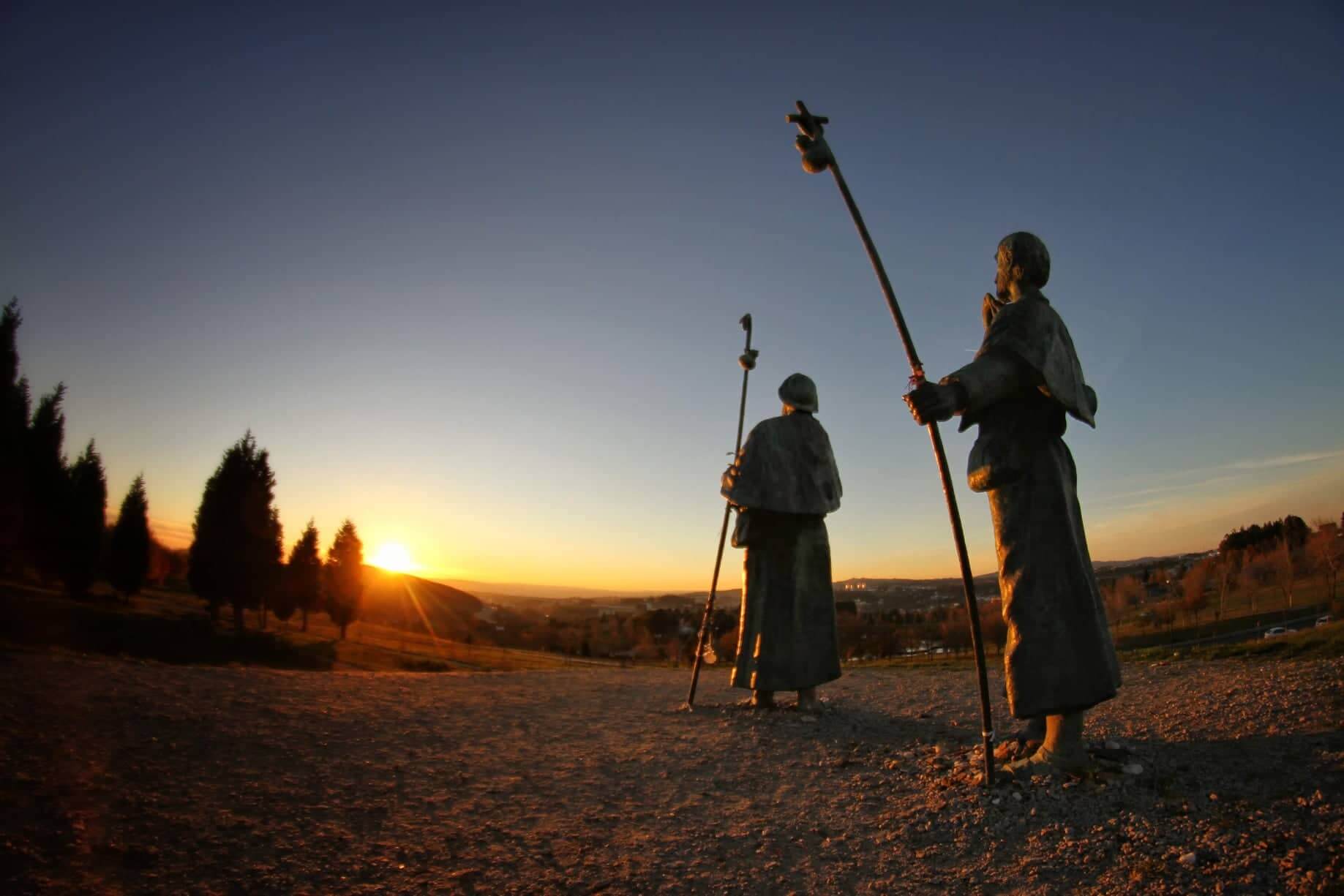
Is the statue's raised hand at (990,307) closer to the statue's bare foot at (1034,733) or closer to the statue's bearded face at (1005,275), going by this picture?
the statue's bearded face at (1005,275)

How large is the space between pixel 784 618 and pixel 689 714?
2.05 metres

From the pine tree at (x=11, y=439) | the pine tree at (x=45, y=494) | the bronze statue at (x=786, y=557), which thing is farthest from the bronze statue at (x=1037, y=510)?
the pine tree at (x=45, y=494)

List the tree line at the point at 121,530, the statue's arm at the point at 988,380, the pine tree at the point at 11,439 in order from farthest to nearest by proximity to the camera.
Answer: the tree line at the point at 121,530
the pine tree at the point at 11,439
the statue's arm at the point at 988,380

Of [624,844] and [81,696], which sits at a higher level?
[81,696]

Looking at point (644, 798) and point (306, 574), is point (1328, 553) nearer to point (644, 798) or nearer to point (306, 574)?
point (644, 798)

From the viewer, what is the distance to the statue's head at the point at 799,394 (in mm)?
11117

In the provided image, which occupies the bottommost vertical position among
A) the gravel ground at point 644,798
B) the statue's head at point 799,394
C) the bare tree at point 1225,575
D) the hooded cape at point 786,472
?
the gravel ground at point 644,798

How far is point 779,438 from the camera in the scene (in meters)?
10.6

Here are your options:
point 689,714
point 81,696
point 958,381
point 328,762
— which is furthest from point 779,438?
point 81,696

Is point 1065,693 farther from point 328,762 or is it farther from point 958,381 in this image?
point 328,762

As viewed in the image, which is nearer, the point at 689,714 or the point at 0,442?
the point at 689,714

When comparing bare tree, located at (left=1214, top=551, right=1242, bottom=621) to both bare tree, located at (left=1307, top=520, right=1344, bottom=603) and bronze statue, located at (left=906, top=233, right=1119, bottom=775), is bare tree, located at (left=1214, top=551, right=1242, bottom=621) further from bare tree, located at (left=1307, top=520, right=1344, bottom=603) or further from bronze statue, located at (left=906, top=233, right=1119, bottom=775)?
bronze statue, located at (left=906, top=233, right=1119, bottom=775)

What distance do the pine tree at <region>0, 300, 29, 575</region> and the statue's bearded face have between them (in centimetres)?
2479

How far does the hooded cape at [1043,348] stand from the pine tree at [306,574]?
108 feet
